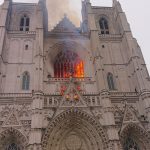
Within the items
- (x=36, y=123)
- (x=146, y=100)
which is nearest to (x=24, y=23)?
(x=36, y=123)

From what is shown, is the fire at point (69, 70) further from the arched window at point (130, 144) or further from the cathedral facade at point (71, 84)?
the arched window at point (130, 144)

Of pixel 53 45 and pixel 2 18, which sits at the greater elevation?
pixel 2 18

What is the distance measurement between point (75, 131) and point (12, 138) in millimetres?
5914

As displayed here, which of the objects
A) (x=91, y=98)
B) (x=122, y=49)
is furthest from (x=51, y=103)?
(x=122, y=49)

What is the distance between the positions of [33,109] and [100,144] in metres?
6.86

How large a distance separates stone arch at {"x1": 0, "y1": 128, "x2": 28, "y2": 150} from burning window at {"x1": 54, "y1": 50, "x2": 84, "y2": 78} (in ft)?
31.2

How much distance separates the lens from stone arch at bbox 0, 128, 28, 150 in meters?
22.8

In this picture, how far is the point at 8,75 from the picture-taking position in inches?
1102

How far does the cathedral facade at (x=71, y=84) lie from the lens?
2335cm

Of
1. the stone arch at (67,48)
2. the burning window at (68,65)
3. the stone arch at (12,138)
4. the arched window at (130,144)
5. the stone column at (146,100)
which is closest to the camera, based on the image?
the stone arch at (12,138)

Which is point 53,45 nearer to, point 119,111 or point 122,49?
point 122,49

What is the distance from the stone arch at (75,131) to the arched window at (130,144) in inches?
102

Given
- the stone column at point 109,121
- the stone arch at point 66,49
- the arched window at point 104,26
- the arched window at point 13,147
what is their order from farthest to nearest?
the arched window at point 104,26 → the stone arch at point 66,49 → the arched window at point 13,147 → the stone column at point 109,121

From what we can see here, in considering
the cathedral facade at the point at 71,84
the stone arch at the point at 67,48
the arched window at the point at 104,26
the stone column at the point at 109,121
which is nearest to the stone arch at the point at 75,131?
the cathedral facade at the point at 71,84
